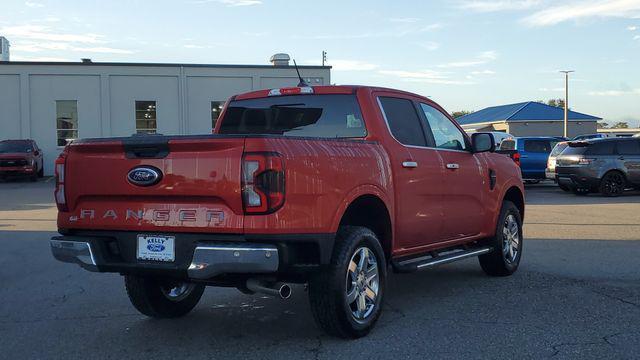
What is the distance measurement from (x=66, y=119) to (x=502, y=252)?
27.8 meters

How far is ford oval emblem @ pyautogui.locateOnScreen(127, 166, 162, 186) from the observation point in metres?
4.40

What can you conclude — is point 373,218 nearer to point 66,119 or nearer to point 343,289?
point 343,289

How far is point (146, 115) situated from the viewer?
31406 millimetres

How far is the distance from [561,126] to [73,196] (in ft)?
210

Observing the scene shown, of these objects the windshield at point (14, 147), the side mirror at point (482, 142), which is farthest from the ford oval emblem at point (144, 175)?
the windshield at point (14, 147)

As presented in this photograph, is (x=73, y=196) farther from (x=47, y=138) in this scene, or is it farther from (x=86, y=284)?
(x=47, y=138)

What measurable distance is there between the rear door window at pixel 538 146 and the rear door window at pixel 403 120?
1696 cm

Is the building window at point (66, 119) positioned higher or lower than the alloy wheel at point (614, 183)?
higher

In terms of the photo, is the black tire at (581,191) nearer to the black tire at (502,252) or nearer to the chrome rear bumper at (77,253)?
the black tire at (502,252)

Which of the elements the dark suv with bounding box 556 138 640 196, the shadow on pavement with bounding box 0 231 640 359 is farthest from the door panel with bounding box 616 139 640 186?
the shadow on pavement with bounding box 0 231 640 359

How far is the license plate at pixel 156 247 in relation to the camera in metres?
4.35

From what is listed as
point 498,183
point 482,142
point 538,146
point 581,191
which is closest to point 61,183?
point 482,142

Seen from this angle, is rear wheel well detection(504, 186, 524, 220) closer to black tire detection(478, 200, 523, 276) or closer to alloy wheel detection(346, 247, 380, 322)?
black tire detection(478, 200, 523, 276)

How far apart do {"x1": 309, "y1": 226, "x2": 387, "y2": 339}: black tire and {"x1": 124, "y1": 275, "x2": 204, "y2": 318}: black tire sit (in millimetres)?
1443
